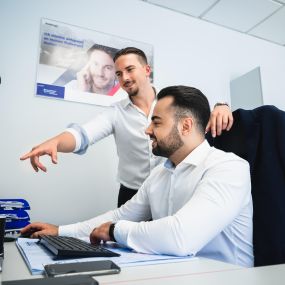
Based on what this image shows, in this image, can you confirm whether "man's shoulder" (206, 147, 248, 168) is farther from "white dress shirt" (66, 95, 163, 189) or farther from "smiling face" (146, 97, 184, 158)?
"white dress shirt" (66, 95, 163, 189)

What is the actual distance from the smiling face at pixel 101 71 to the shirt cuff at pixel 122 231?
1630 millimetres

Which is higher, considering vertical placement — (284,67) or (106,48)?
(284,67)

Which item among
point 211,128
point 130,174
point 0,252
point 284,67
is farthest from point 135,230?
point 284,67

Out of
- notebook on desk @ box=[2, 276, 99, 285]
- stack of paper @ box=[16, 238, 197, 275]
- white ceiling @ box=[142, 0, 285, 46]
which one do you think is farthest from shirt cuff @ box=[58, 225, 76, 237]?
white ceiling @ box=[142, 0, 285, 46]

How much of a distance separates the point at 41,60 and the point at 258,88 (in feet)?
6.23

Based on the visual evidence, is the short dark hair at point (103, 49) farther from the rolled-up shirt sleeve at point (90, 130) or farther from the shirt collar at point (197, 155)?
the shirt collar at point (197, 155)

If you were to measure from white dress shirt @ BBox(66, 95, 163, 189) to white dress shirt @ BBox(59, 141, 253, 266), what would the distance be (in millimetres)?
386

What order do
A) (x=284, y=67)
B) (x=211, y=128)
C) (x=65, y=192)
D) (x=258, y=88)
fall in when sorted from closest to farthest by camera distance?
1. (x=211, y=128)
2. (x=65, y=192)
3. (x=258, y=88)
4. (x=284, y=67)

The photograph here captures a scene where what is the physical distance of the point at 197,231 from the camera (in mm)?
777

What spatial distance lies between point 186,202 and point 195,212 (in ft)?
0.65

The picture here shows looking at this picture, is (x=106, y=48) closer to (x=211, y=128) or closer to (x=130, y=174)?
(x=130, y=174)

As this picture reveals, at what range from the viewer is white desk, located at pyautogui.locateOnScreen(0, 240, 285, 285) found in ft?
1.60

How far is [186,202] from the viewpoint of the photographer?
99 centimetres

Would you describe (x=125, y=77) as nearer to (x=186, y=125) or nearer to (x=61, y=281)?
(x=186, y=125)
